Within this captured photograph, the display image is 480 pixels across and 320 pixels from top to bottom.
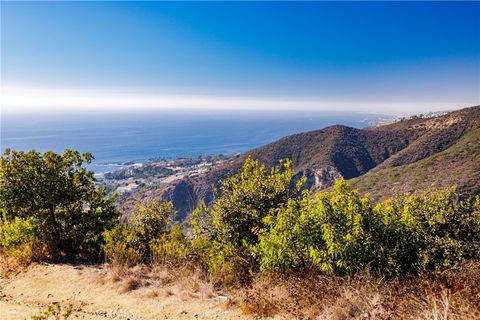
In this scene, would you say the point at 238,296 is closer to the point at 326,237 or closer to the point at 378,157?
the point at 326,237

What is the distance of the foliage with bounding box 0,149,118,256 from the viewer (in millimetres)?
8969

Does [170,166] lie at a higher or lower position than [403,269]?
→ lower

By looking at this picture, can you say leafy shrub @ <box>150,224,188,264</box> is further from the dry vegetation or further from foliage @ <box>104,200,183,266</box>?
the dry vegetation

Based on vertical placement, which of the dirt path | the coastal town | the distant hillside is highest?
the dirt path

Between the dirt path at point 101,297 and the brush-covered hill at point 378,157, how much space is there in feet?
145

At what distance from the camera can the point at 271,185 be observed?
30.0ft

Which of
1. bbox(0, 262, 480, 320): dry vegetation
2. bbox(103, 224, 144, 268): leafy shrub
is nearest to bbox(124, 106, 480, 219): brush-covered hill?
bbox(103, 224, 144, 268): leafy shrub

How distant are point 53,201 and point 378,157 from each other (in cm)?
9142

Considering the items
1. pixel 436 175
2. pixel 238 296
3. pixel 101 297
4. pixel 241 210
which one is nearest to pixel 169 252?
pixel 101 297

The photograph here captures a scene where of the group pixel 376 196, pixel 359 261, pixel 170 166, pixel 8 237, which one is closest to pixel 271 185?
pixel 359 261

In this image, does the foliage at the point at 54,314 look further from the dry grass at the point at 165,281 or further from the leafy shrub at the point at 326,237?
the leafy shrub at the point at 326,237

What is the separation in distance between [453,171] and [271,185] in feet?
163

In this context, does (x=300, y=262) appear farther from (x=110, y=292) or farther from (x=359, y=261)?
(x=110, y=292)

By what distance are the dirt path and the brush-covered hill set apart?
4433 centimetres
